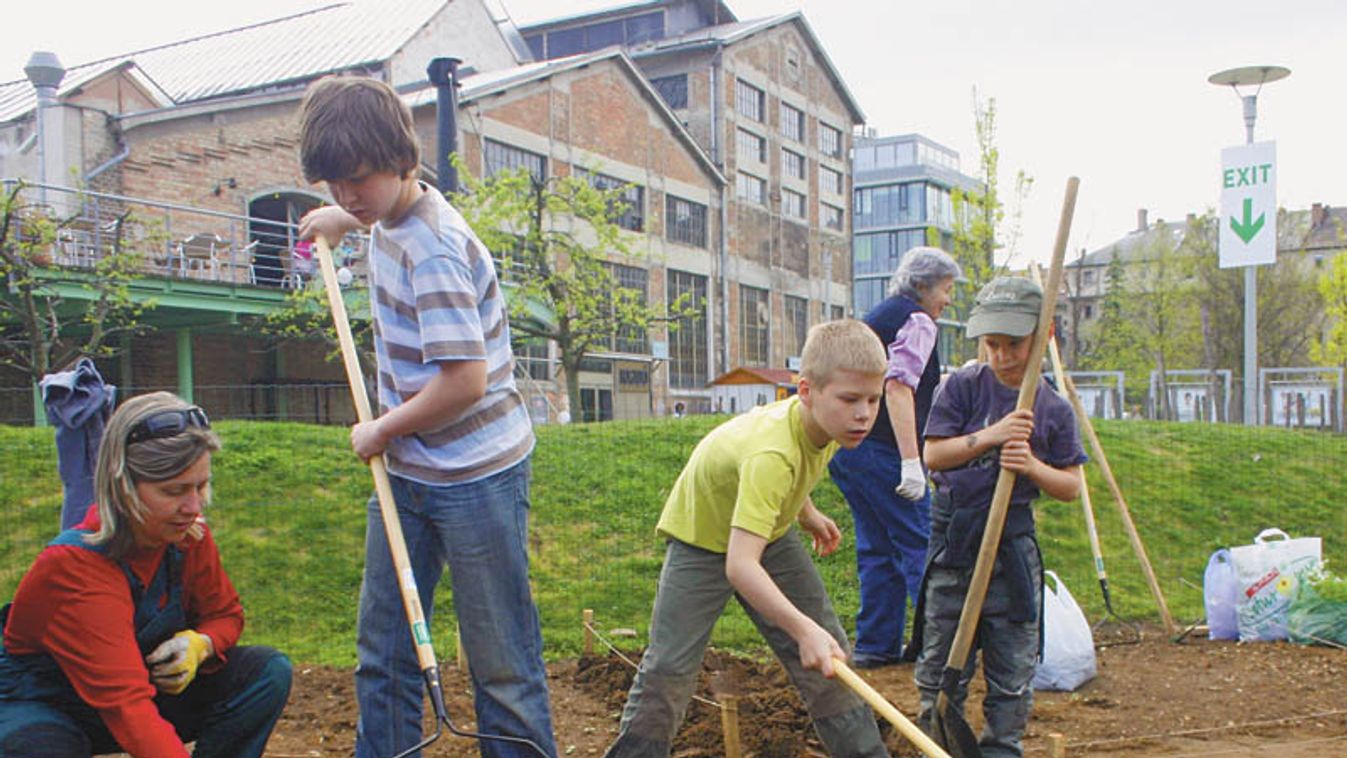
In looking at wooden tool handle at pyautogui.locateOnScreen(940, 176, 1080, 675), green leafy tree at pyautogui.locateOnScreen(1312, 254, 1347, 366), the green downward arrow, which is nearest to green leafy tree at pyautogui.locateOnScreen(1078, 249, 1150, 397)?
green leafy tree at pyautogui.locateOnScreen(1312, 254, 1347, 366)

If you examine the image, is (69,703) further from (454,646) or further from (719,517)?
(454,646)

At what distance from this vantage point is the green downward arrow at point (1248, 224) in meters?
12.3

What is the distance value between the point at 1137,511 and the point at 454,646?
248 inches

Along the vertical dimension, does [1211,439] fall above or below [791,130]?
below

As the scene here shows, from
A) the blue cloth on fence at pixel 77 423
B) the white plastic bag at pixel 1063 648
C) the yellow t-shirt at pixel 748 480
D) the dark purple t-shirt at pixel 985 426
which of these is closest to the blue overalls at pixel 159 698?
the blue cloth on fence at pixel 77 423

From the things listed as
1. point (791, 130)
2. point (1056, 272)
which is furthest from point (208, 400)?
point (791, 130)

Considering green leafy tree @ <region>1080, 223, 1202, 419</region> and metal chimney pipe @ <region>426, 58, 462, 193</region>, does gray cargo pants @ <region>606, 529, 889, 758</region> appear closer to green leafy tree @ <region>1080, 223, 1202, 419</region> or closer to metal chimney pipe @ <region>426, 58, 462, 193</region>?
metal chimney pipe @ <region>426, 58, 462, 193</region>

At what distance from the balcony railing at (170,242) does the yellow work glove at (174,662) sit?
38.5 ft

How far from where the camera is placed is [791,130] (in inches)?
1581

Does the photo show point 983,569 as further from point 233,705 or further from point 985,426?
point 233,705

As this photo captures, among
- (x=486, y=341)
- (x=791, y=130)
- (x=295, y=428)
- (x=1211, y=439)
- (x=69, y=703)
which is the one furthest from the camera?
(x=791, y=130)

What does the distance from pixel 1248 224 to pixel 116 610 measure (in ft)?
41.4

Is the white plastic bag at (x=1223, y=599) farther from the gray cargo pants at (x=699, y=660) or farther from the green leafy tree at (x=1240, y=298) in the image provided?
the green leafy tree at (x=1240, y=298)

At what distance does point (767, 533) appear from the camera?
2.74m
